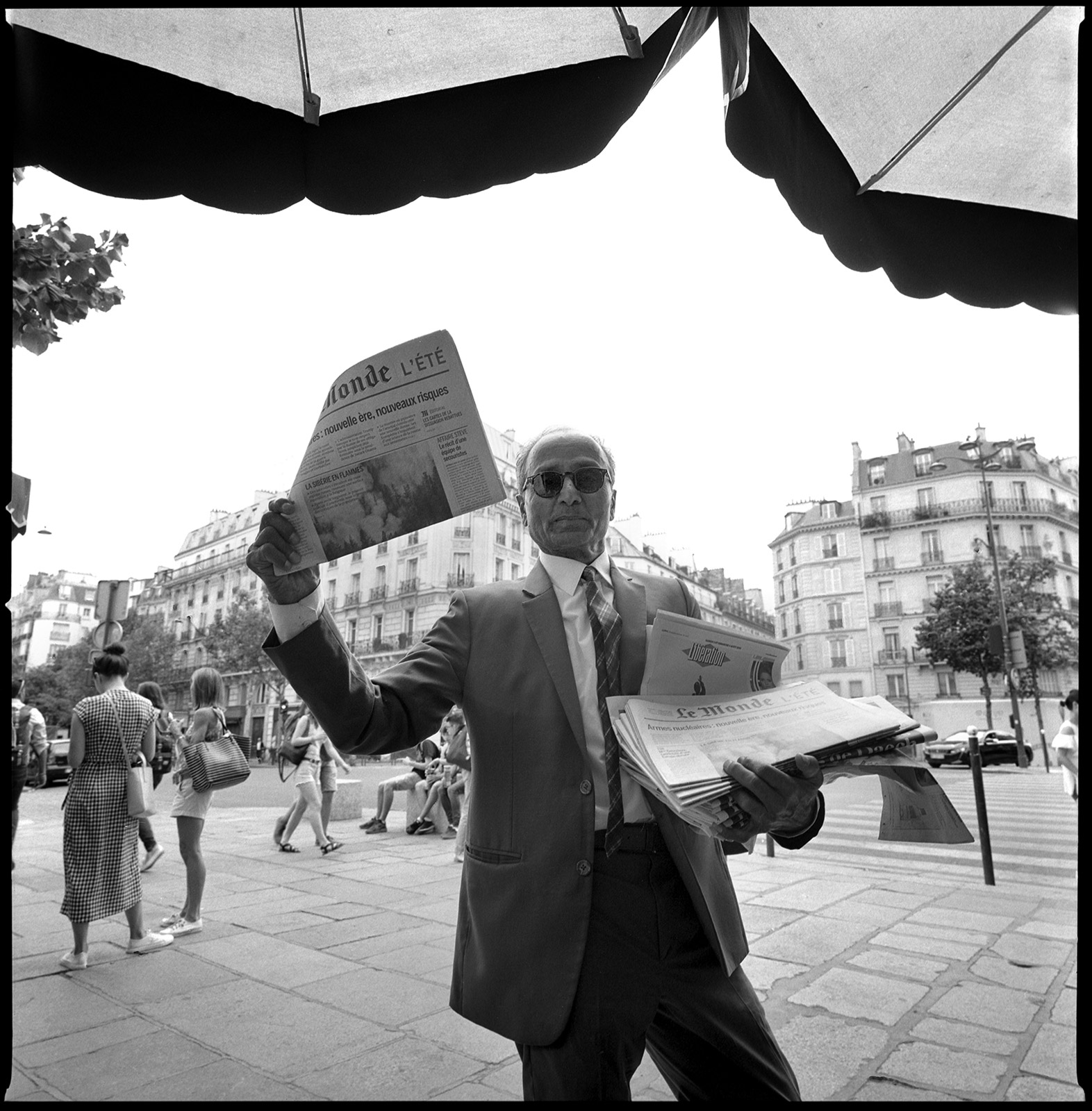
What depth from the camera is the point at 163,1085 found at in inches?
103

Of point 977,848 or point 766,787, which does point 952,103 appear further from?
point 977,848

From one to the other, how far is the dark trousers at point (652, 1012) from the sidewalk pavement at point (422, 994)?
1424 mm

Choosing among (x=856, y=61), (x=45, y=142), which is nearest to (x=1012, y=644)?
(x=856, y=61)

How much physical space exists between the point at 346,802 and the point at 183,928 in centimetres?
592

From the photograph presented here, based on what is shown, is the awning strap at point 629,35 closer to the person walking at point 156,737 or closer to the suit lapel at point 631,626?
the suit lapel at point 631,626

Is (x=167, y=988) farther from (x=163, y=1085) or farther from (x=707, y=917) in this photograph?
(x=707, y=917)

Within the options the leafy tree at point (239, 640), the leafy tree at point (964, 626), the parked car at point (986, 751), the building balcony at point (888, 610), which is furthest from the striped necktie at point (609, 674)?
the building balcony at point (888, 610)

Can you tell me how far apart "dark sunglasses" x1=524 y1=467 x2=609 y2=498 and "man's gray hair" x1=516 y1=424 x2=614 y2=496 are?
0.05 meters

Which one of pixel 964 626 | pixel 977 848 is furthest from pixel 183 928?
pixel 964 626

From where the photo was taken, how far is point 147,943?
171 inches

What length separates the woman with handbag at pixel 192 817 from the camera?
187 inches

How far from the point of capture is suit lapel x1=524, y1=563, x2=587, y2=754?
1.53 metres

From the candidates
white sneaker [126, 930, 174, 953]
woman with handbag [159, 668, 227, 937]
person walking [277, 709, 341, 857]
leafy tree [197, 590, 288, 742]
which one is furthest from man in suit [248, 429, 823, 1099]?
leafy tree [197, 590, 288, 742]

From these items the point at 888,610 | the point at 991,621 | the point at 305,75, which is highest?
the point at 888,610
